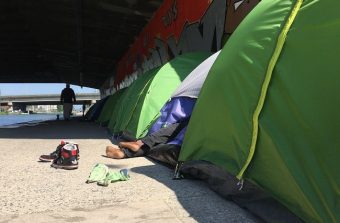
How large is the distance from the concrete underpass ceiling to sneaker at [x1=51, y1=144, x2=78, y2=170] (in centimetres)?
919

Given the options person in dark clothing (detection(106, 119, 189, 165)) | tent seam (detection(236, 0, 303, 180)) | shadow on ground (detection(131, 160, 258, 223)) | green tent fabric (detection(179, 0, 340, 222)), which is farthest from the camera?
person in dark clothing (detection(106, 119, 189, 165))

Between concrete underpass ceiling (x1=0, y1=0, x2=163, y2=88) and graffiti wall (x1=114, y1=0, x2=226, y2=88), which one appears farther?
concrete underpass ceiling (x1=0, y1=0, x2=163, y2=88)

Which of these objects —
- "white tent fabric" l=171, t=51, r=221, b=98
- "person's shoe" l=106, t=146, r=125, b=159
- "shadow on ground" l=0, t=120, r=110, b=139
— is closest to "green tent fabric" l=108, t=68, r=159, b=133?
"shadow on ground" l=0, t=120, r=110, b=139

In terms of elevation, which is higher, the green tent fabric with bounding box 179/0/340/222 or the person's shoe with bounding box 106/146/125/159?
the green tent fabric with bounding box 179/0/340/222

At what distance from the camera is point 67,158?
17.5ft

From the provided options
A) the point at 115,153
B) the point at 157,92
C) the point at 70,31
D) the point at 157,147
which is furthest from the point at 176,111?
the point at 70,31

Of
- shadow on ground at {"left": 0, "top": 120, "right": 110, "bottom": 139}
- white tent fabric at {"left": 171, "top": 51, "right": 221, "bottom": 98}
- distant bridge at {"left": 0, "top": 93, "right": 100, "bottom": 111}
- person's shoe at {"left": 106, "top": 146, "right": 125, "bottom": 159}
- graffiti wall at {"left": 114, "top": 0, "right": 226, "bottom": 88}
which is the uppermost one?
graffiti wall at {"left": 114, "top": 0, "right": 226, "bottom": 88}

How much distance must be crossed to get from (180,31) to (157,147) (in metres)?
5.62

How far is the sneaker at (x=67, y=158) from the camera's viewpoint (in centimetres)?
530

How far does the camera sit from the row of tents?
2.45 m

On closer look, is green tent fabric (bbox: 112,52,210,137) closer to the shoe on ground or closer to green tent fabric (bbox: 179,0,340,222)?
the shoe on ground

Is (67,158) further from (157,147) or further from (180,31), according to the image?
(180,31)

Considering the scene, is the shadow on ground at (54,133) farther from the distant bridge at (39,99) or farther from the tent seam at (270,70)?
the distant bridge at (39,99)

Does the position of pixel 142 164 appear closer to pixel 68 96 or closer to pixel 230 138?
pixel 230 138
